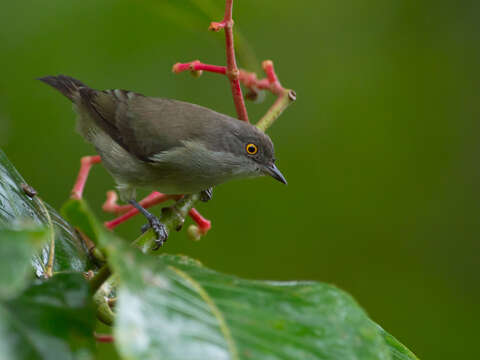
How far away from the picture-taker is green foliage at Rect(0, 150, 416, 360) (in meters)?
0.99

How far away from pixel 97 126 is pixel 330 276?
244 cm

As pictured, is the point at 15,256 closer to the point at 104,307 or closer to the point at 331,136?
the point at 104,307

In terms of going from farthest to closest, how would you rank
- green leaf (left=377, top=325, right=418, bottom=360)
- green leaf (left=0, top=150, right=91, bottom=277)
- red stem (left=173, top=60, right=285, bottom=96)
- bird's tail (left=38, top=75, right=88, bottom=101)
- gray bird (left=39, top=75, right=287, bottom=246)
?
1. bird's tail (left=38, top=75, right=88, bottom=101)
2. gray bird (left=39, top=75, right=287, bottom=246)
3. red stem (left=173, top=60, right=285, bottom=96)
4. green leaf (left=0, top=150, right=91, bottom=277)
5. green leaf (left=377, top=325, right=418, bottom=360)

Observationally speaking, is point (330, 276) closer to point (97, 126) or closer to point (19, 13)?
point (97, 126)

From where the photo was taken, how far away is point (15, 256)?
3.21 feet

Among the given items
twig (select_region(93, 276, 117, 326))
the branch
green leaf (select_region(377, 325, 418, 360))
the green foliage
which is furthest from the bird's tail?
green leaf (select_region(377, 325, 418, 360))

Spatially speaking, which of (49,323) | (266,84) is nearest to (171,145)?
(266,84)

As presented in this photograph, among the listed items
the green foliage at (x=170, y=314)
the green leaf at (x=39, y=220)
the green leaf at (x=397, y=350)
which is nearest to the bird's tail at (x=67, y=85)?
the green leaf at (x=39, y=220)

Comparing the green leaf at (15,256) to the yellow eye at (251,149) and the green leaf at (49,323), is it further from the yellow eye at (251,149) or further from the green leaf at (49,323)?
the yellow eye at (251,149)

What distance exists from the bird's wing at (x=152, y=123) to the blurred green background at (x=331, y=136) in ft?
3.62

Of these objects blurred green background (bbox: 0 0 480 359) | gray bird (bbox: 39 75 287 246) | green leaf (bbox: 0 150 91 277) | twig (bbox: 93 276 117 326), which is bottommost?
twig (bbox: 93 276 117 326)

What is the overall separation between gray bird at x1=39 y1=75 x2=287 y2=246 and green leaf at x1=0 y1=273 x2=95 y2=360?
76.2 inches

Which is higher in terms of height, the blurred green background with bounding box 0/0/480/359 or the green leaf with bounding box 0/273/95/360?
the blurred green background with bounding box 0/0/480/359

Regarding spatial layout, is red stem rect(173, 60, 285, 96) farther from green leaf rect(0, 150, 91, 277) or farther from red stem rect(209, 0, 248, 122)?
green leaf rect(0, 150, 91, 277)
